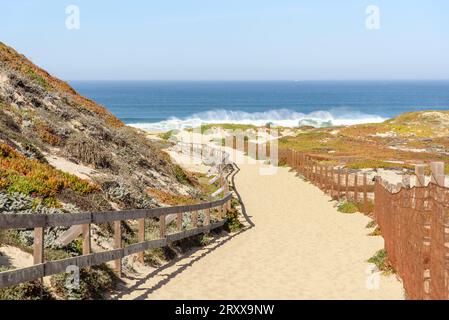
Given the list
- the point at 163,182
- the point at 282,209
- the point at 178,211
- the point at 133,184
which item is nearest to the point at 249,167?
the point at 282,209

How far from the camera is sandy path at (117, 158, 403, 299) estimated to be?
10.8 m

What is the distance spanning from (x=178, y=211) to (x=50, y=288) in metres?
5.23

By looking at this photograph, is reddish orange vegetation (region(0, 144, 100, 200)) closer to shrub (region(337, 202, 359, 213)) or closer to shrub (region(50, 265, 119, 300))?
shrub (region(50, 265, 119, 300))

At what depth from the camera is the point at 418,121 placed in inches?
2817

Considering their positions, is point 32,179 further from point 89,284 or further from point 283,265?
point 283,265

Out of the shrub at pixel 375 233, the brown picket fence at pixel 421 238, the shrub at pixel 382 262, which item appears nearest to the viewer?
the brown picket fence at pixel 421 238

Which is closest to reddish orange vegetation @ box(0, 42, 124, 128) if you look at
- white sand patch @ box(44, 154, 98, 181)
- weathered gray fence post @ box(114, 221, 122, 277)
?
white sand patch @ box(44, 154, 98, 181)

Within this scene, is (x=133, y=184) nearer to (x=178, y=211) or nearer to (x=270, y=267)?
(x=178, y=211)

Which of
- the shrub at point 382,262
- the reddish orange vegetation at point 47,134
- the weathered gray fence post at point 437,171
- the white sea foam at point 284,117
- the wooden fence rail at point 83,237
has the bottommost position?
the white sea foam at point 284,117

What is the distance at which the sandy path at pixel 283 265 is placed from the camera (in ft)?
35.4

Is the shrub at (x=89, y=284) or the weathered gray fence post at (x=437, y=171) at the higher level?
the weathered gray fence post at (x=437, y=171)

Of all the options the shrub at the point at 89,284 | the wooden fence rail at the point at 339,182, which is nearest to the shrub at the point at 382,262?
the shrub at the point at 89,284

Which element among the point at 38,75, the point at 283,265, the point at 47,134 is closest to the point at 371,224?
the point at 283,265

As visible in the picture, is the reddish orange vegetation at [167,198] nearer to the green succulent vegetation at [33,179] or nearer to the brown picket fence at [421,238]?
the green succulent vegetation at [33,179]
